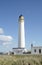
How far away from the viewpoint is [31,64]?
1634 cm

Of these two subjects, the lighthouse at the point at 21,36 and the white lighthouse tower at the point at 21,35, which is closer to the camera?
the lighthouse at the point at 21,36

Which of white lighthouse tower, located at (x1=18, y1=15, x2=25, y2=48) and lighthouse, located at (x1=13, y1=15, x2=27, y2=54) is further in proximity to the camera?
white lighthouse tower, located at (x1=18, y1=15, x2=25, y2=48)

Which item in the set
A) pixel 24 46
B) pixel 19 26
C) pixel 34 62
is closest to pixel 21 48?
pixel 24 46

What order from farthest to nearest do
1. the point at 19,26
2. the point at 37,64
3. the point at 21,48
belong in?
the point at 19,26 → the point at 21,48 → the point at 37,64

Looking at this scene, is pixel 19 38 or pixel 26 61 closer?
pixel 26 61

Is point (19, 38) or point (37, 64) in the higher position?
point (19, 38)

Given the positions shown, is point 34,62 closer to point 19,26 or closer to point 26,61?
point 26,61

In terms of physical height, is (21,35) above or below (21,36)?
above

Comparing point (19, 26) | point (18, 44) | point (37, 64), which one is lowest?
point (37, 64)

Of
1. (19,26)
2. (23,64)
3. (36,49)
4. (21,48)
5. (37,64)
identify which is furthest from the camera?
(19,26)

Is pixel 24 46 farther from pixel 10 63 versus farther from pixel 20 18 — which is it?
pixel 10 63

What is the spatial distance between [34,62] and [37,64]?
0.33 metres

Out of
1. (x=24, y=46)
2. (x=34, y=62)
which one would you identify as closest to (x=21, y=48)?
(x=24, y=46)

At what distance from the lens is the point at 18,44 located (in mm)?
55312
